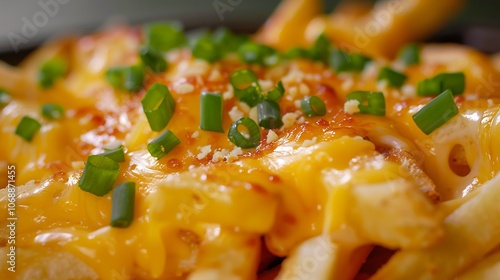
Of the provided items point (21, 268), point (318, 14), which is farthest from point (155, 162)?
point (318, 14)

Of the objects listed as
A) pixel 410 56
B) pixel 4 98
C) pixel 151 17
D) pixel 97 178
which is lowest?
pixel 151 17

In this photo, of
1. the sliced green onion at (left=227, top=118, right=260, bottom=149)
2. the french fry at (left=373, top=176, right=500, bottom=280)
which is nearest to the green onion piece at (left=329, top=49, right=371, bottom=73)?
the sliced green onion at (left=227, top=118, right=260, bottom=149)

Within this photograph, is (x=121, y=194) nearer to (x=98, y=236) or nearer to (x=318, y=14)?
(x=98, y=236)

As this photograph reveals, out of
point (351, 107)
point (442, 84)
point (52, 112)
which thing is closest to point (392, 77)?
point (442, 84)

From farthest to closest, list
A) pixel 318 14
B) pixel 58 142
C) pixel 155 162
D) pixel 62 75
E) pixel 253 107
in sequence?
pixel 318 14, pixel 62 75, pixel 58 142, pixel 253 107, pixel 155 162

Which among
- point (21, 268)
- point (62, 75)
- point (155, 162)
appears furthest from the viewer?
point (62, 75)

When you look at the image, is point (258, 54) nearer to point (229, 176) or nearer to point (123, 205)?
point (229, 176)

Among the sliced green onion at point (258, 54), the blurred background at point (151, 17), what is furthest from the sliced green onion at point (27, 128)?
the blurred background at point (151, 17)
